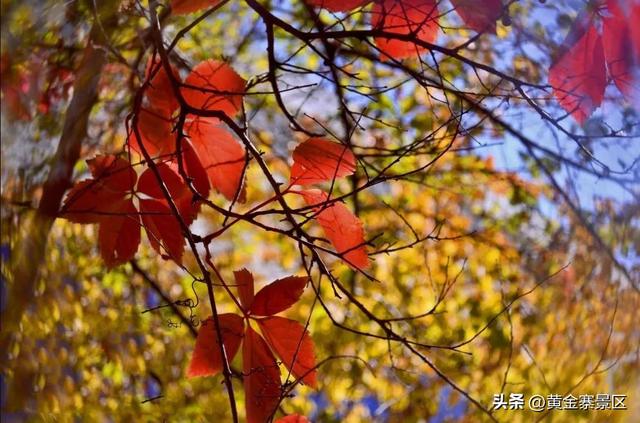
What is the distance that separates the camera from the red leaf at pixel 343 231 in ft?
1.22

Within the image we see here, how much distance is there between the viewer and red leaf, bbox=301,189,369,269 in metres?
0.37

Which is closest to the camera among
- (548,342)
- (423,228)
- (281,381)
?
(281,381)

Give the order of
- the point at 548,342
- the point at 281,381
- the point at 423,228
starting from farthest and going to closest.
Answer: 1. the point at 423,228
2. the point at 548,342
3. the point at 281,381

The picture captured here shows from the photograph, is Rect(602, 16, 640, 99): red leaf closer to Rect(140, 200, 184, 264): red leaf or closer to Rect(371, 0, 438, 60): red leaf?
Rect(371, 0, 438, 60): red leaf

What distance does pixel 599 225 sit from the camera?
393mm

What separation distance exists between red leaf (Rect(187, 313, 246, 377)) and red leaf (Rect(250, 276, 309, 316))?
1 cm

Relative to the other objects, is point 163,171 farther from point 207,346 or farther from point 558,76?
point 558,76

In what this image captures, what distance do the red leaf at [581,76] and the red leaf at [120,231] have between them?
9.1 inches

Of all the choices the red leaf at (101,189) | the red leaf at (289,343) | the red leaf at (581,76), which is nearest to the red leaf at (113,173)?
the red leaf at (101,189)

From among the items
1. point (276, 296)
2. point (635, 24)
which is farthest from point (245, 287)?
point (635, 24)

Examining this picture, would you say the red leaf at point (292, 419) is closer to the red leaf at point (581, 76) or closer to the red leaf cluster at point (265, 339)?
the red leaf cluster at point (265, 339)

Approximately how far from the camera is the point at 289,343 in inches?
14.0

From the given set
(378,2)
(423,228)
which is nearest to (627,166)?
(378,2)

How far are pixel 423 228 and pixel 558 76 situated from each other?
252mm
